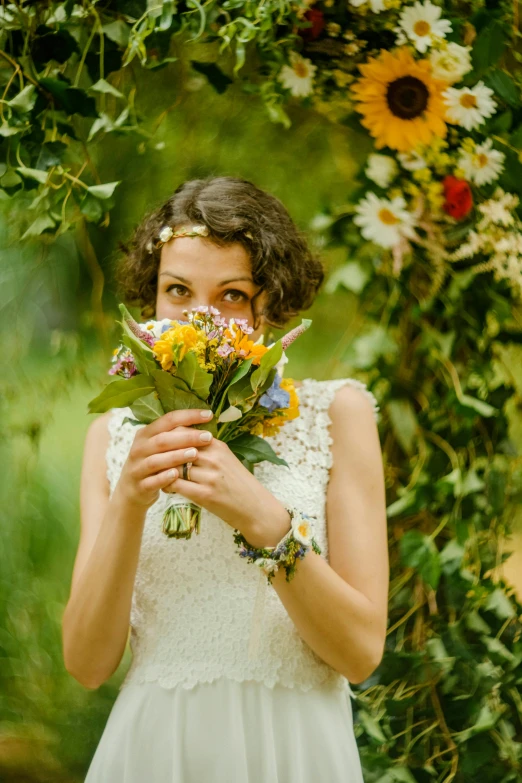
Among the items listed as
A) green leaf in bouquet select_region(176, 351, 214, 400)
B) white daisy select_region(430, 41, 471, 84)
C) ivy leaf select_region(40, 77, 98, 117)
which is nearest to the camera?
green leaf in bouquet select_region(176, 351, 214, 400)

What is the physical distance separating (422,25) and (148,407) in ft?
2.80

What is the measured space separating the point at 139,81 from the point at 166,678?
1.00 metres

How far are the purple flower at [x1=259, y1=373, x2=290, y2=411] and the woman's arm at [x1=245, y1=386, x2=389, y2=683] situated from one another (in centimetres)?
13

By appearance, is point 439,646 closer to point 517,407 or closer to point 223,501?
point 517,407

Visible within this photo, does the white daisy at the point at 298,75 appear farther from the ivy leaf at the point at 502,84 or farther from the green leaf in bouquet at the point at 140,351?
the green leaf in bouquet at the point at 140,351

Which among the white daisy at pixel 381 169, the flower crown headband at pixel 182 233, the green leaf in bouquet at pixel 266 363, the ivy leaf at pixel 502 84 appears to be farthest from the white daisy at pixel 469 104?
the green leaf in bouquet at pixel 266 363

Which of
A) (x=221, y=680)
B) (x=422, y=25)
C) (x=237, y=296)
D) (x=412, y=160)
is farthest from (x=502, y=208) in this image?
(x=221, y=680)

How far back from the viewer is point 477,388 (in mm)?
1445

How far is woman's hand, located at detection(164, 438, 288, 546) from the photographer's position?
0.90 metres

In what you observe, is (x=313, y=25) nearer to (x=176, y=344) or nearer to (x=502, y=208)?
(x=502, y=208)

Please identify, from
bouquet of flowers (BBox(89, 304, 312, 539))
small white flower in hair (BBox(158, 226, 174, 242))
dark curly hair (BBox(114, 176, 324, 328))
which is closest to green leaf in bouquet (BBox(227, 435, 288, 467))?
bouquet of flowers (BBox(89, 304, 312, 539))

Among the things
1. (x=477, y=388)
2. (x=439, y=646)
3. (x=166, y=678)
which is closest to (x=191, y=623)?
(x=166, y=678)

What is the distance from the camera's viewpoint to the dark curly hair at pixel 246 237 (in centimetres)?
114

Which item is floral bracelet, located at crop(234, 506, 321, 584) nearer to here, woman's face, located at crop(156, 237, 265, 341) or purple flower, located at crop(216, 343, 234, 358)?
purple flower, located at crop(216, 343, 234, 358)
